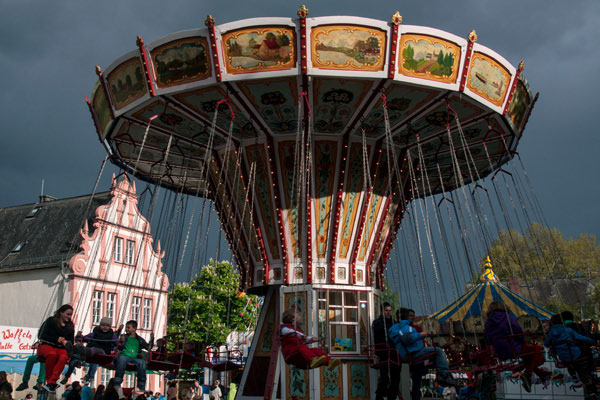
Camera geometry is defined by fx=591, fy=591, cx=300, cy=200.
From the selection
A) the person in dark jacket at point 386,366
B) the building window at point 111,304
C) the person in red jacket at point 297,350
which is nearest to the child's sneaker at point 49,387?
the person in red jacket at point 297,350

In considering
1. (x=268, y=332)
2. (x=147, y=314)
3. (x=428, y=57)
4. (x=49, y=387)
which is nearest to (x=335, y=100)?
(x=428, y=57)

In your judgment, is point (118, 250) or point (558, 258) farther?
point (558, 258)

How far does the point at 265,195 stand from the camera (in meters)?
13.7

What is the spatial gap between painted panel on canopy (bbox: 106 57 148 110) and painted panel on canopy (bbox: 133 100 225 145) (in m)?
0.38

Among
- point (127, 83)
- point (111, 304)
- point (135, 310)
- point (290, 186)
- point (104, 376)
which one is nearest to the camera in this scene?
point (127, 83)

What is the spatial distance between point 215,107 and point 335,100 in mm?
2511

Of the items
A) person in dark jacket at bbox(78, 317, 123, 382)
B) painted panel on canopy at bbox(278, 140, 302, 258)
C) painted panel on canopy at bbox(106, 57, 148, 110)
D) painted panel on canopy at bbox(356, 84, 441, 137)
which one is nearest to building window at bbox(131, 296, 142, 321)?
painted panel on canopy at bbox(278, 140, 302, 258)

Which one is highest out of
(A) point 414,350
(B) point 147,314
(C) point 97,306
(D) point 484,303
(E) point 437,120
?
(B) point 147,314

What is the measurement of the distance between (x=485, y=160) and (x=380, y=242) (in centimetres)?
393

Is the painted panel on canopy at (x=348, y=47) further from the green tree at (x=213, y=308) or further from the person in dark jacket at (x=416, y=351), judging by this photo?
the green tree at (x=213, y=308)

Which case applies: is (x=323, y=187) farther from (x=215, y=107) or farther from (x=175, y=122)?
(x=175, y=122)

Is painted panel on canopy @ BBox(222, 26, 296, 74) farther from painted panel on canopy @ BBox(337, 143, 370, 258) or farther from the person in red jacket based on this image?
the person in red jacket

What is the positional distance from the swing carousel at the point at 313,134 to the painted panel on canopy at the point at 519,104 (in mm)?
47

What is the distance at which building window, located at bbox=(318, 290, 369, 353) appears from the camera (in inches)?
521
